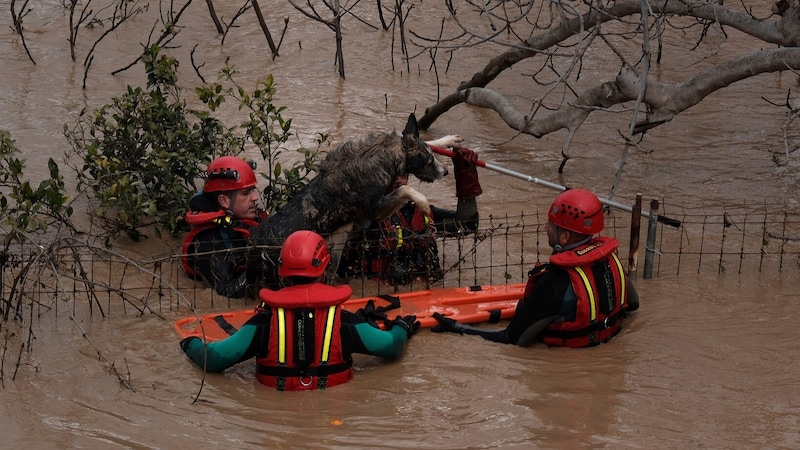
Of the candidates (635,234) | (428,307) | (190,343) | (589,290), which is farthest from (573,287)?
(190,343)

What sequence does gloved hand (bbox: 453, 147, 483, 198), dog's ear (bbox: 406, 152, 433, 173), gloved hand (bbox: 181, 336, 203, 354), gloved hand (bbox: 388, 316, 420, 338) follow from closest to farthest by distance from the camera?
gloved hand (bbox: 181, 336, 203, 354)
gloved hand (bbox: 388, 316, 420, 338)
dog's ear (bbox: 406, 152, 433, 173)
gloved hand (bbox: 453, 147, 483, 198)

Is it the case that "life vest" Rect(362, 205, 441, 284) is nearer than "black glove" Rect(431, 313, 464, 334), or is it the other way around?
"black glove" Rect(431, 313, 464, 334)

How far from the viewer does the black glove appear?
289 inches

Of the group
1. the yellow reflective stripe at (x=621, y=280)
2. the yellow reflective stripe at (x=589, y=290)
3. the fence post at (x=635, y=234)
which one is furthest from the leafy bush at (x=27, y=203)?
the fence post at (x=635, y=234)

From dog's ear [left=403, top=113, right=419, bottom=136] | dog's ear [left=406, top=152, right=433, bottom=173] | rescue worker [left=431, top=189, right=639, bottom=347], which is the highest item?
dog's ear [left=403, top=113, right=419, bottom=136]

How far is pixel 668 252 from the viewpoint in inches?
349

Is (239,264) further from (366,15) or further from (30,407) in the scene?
(366,15)

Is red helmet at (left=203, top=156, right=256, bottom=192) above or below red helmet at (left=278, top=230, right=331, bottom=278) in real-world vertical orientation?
above

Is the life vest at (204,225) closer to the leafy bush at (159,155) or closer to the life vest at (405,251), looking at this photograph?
the leafy bush at (159,155)

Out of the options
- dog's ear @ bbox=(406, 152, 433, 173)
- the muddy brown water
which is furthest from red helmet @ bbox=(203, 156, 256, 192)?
dog's ear @ bbox=(406, 152, 433, 173)

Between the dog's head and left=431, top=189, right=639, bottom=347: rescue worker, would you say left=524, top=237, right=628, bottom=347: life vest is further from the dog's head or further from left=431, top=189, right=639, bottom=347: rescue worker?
the dog's head

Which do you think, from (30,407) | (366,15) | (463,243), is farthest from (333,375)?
(366,15)

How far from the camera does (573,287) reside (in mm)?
6941

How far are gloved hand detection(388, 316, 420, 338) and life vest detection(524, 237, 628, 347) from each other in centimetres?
75
